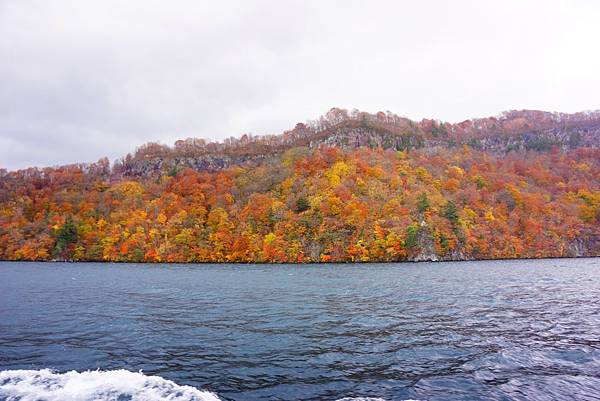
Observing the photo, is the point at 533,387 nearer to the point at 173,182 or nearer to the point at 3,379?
the point at 3,379

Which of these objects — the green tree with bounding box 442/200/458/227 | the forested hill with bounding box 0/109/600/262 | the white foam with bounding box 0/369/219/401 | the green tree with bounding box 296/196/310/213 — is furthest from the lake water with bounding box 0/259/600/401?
the green tree with bounding box 296/196/310/213

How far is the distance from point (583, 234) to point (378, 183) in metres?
73.4

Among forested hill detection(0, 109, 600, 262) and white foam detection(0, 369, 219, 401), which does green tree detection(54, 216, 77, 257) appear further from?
white foam detection(0, 369, 219, 401)

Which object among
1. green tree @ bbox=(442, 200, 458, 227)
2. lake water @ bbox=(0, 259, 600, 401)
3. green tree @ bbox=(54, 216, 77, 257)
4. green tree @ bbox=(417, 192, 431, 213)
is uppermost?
green tree @ bbox=(417, 192, 431, 213)

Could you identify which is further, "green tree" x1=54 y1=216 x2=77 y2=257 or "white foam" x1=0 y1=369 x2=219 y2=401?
"green tree" x1=54 y1=216 x2=77 y2=257

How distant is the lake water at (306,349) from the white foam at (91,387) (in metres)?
0.06

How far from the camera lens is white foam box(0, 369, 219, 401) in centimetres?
1346

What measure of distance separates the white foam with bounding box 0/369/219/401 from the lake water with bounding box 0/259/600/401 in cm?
6

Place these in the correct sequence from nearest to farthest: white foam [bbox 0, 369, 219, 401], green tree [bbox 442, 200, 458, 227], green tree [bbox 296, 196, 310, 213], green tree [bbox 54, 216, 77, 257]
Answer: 1. white foam [bbox 0, 369, 219, 401]
2. green tree [bbox 442, 200, 458, 227]
3. green tree [bbox 296, 196, 310, 213]
4. green tree [bbox 54, 216, 77, 257]

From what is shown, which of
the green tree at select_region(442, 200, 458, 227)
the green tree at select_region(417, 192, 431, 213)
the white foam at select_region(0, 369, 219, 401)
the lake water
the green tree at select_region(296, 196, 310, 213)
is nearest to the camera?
the white foam at select_region(0, 369, 219, 401)

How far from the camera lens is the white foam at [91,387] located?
1346 centimetres

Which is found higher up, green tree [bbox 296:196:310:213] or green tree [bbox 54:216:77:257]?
green tree [bbox 296:196:310:213]

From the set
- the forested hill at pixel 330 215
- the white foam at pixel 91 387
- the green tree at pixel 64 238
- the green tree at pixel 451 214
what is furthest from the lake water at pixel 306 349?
the green tree at pixel 64 238

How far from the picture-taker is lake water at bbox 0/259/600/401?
554 inches
